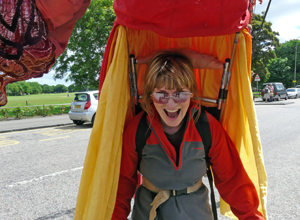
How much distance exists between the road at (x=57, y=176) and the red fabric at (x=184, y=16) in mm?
2661

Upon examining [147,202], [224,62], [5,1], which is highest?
[5,1]

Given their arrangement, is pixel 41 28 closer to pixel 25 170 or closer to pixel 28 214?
pixel 28 214

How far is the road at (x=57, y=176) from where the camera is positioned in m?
3.29

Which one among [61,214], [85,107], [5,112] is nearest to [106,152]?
[61,214]

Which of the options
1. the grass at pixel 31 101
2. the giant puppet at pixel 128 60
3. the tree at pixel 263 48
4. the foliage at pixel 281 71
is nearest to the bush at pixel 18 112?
the grass at pixel 31 101

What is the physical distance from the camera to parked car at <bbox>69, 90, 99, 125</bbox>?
403 inches

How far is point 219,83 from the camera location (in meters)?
1.75

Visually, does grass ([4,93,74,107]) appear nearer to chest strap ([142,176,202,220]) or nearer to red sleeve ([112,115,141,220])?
red sleeve ([112,115,141,220])

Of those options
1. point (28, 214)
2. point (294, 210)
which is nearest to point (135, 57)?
point (28, 214)

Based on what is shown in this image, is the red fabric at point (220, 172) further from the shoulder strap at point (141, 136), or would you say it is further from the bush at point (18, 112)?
the bush at point (18, 112)

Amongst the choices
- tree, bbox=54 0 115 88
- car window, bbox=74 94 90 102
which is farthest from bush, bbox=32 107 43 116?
car window, bbox=74 94 90 102

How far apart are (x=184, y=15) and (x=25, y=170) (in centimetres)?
495

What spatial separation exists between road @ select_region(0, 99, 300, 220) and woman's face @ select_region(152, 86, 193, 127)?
7.56ft

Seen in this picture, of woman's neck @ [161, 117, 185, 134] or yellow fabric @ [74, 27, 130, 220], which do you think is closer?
yellow fabric @ [74, 27, 130, 220]
